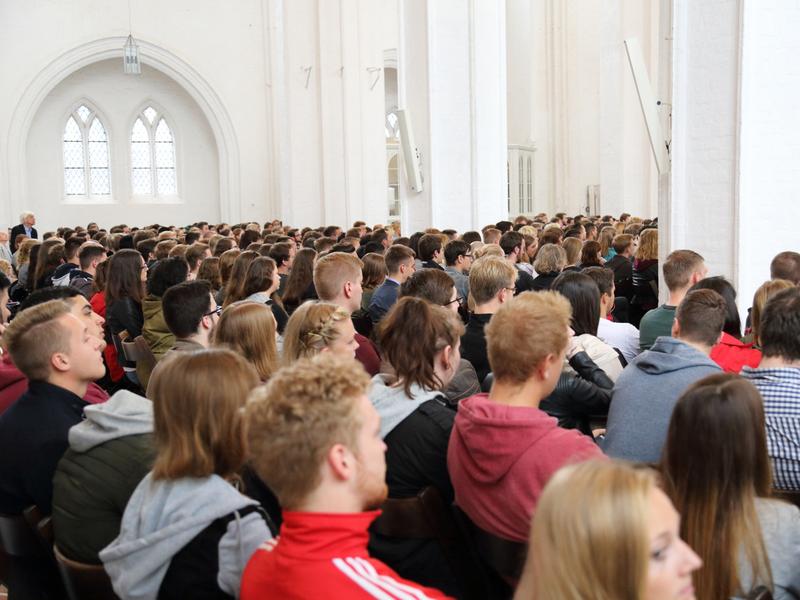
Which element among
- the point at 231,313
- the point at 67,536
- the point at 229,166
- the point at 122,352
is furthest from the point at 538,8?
the point at 67,536

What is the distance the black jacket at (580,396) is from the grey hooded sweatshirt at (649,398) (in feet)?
1.12

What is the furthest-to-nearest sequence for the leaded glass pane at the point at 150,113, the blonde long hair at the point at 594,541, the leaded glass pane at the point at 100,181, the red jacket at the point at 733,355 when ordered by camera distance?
the leaded glass pane at the point at 150,113 → the leaded glass pane at the point at 100,181 → the red jacket at the point at 733,355 → the blonde long hair at the point at 594,541

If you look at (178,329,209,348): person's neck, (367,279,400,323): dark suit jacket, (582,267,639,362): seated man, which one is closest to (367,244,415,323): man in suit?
(367,279,400,323): dark suit jacket

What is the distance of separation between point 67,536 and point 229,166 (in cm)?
2404

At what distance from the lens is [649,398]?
3.44m

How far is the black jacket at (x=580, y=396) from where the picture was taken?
3.94 metres

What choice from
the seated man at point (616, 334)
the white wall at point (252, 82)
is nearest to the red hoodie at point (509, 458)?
the seated man at point (616, 334)

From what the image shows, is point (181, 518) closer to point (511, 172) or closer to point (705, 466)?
point (705, 466)

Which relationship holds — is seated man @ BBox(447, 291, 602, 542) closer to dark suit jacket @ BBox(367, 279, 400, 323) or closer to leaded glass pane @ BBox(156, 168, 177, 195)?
dark suit jacket @ BBox(367, 279, 400, 323)

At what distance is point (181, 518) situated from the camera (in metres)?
2.54

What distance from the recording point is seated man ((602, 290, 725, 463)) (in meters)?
3.40

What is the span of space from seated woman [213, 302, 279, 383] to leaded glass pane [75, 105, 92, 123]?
23.7 metres

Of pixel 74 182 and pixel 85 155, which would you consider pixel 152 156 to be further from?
pixel 74 182

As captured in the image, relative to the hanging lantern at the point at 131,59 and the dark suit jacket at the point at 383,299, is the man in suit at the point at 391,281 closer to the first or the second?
the dark suit jacket at the point at 383,299
